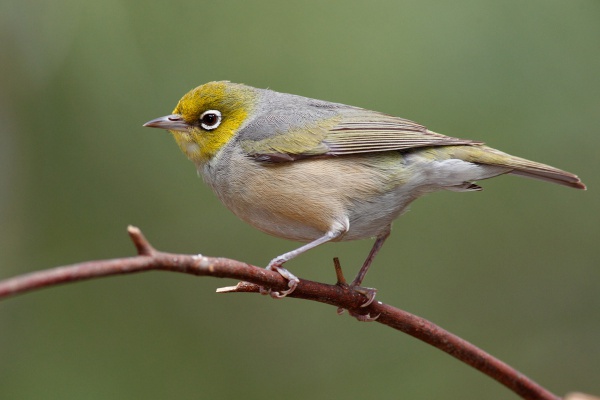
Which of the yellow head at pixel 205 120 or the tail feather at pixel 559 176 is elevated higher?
the yellow head at pixel 205 120

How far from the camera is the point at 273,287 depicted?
9.43 feet

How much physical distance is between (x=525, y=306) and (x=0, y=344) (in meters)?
5.12

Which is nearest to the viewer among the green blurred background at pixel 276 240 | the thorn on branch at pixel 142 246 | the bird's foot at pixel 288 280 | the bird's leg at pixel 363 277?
the thorn on branch at pixel 142 246

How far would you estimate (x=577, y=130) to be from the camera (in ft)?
22.4

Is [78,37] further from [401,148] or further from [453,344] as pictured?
[453,344]

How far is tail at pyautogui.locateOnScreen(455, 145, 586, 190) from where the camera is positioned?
169 inches

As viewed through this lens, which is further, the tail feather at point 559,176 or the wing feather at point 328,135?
the wing feather at point 328,135

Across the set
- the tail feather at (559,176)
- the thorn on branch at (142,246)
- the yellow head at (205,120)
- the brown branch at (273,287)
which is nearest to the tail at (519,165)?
the tail feather at (559,176)

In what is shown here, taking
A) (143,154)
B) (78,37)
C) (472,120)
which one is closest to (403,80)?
(472,120)

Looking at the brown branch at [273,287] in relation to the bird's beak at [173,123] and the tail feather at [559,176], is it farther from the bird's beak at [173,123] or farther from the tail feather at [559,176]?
the bird's beak at [173,123]

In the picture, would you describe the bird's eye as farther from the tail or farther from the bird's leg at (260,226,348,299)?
the tail

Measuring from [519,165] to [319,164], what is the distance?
4.13 ft

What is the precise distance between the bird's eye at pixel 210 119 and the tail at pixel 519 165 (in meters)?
1.65

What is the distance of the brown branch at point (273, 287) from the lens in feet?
5.99
